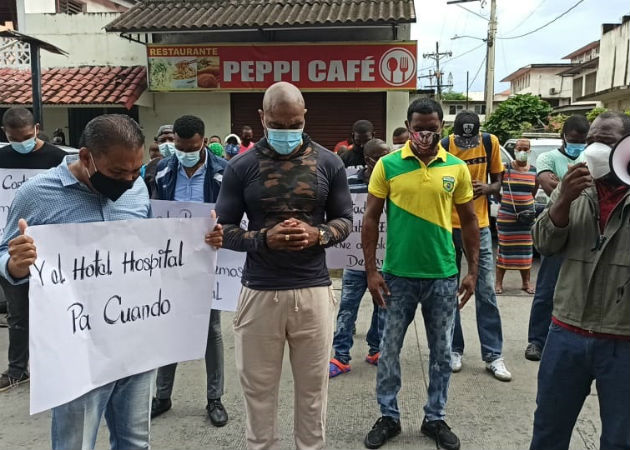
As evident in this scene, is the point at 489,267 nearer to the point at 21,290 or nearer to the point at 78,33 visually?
the point at 21,290

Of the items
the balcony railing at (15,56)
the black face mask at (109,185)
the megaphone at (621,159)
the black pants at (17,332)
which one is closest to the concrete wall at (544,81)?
the balcony railing at (15,56)

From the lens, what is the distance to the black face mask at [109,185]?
216 cm

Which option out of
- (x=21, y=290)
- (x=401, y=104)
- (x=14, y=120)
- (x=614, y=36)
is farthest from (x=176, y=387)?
(x=614, y=36)

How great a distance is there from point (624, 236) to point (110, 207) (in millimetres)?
2133

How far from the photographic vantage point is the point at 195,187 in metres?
3.71

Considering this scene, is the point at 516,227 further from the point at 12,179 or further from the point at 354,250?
the point at 12,179

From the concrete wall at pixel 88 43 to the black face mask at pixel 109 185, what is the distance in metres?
11.6

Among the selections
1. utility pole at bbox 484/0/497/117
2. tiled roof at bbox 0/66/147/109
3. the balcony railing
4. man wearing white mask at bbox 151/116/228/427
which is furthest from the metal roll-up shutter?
utility pole at bbox 484/0/497/117

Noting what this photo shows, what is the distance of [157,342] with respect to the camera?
2.54m

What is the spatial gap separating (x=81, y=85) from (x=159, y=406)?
10299 millimetres

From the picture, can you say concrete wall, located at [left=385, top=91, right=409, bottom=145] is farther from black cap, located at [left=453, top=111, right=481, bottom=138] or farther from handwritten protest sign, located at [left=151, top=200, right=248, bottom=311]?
handwritten protest sign, located at [left=151, top=200, right=248, bottom=311]

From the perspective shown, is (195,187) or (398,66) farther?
(398,66)

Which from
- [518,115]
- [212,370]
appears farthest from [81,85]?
[518,115]

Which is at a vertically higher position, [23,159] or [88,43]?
[88,43]
